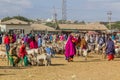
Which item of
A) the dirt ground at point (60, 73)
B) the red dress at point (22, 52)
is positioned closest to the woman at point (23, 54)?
the red dress at point (22, 52)

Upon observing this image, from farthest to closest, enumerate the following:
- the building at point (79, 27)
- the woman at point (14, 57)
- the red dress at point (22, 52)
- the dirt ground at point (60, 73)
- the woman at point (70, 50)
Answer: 1. the building at point (79, 27)
2. the woman at point (70, 50)
3. the red dress at point (22, 52)
4. the woman at point (14, 57)
5. the dirt ground at point (60, 73)

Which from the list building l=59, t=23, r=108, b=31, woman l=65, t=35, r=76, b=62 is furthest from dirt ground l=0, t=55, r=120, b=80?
building l=59, t=23, r=108, b=31

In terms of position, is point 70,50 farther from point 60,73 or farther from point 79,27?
point 79,27

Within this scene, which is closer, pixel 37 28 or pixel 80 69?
pixel 80 69

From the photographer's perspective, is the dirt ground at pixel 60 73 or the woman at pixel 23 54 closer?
the dirt ground at pixel 60 73

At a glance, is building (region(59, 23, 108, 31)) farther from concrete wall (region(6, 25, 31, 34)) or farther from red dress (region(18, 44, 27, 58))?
red dress (region(18, 44, 27, 58))

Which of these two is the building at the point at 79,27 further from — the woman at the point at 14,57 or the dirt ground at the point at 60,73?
the dirt ground at the point at 60,73

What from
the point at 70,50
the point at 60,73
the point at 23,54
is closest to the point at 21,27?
the point at 70,50

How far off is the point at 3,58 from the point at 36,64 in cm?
555

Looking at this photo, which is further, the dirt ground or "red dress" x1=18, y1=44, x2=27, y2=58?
"red dress" x1=18, y1=44, x2=27, y2=58

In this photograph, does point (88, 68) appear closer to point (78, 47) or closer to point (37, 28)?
point (78, 47)

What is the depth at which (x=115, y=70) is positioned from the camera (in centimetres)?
2150

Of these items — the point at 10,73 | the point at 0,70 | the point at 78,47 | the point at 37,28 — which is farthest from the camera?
the point at 37,28

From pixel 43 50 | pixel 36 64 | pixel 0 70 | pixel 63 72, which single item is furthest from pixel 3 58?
pixel 63 72
